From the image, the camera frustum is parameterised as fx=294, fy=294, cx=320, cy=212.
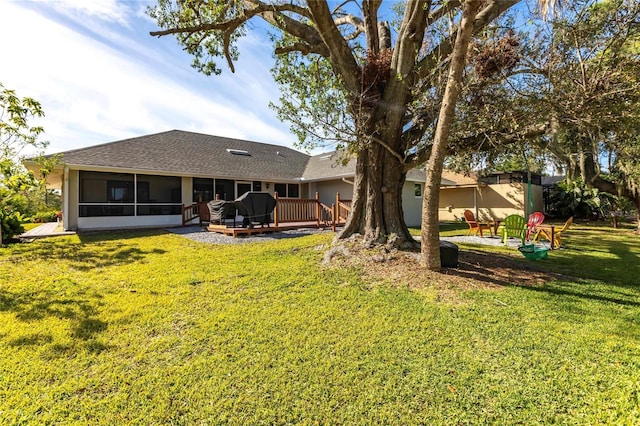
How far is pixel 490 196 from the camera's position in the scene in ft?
64.3

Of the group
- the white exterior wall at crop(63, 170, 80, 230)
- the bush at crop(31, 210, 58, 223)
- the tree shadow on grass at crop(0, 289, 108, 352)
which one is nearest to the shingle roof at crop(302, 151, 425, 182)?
the white exterior wall at crop(63, 170, 80, 230)

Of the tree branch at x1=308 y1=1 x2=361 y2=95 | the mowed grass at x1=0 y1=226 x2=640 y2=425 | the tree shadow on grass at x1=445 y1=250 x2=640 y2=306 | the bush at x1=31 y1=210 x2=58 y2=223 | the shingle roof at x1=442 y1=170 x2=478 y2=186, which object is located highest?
the tree branch at x1=308 y1=1 x2=361 y2=95

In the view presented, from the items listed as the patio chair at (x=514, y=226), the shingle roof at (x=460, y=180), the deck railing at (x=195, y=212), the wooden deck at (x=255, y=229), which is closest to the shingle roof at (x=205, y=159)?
the deck railing at (x=195, y=212)

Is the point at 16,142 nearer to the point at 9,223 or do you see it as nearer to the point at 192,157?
the point at 9,223

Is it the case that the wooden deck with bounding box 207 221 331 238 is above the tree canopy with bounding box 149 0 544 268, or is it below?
below

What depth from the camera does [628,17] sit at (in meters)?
4.61

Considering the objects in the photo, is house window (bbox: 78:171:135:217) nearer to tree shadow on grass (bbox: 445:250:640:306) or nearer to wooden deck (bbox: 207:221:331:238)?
wooden deck (bbox: 207:221:331:238)

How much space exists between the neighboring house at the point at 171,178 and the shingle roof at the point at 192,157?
0.11ft

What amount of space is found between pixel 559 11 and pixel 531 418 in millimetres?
5834

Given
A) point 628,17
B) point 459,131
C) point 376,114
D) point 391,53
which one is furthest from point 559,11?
point 376,114

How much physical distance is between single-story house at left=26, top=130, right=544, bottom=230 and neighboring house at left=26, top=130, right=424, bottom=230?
0.03 meters

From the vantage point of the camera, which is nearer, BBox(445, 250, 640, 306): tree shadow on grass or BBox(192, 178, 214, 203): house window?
BBox(445, 250, 640, 306): tree shadow on grass

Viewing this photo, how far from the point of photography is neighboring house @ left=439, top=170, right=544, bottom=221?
18500 mm

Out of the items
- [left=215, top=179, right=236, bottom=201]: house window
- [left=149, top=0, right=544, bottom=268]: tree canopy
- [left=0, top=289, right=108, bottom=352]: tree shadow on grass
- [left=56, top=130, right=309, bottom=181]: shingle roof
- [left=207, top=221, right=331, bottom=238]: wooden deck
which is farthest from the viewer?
[left=215, top=179, right=236, bottom=201]: house window
